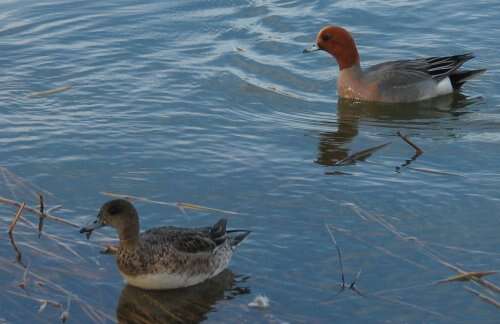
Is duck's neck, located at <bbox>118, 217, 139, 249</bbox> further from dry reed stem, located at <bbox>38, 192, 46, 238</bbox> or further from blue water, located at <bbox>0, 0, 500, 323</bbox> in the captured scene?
dry reed stem, located at <bbox>38, 192, 46, 238</bbox>

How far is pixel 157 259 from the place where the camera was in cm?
730

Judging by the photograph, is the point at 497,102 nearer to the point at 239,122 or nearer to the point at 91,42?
the point at 239,122

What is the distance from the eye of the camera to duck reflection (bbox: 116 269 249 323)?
7051 millimetres

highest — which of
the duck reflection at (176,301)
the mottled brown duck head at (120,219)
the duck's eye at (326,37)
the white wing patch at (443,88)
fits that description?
the duck's eye at (326,37)

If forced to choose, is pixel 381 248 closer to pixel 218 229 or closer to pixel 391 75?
pixel 218 229

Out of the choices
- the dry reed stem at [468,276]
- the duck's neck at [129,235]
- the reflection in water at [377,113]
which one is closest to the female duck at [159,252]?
the duck's neck at [129,235]

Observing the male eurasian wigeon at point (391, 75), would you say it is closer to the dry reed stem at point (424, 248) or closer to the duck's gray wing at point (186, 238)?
the dry reed stem at point (424, 248)

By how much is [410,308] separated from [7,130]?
16.9ft

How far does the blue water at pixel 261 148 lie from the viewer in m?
7.40

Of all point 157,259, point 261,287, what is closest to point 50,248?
point 157,259

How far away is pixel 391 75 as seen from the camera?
40.8 feet

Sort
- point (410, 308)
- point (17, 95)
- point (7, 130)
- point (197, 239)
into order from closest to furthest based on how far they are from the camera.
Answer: point (410, 308), point (197, 239), point (7, 130), point (17, 95)

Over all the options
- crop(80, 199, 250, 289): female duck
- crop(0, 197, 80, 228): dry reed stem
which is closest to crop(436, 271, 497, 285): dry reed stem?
crop(80, 199, 250, 289): female duck

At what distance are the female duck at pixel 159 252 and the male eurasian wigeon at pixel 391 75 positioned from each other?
17.6 feet
